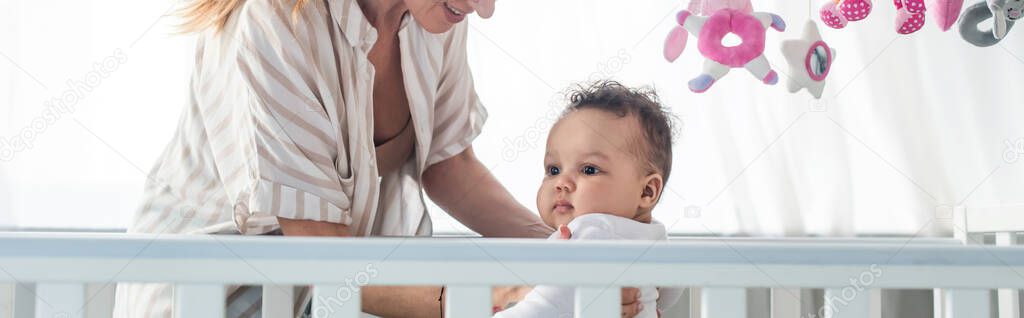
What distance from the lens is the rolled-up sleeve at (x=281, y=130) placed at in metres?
0.93

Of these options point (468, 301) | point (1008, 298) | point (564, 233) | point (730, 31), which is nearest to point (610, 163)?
point (564, 233)

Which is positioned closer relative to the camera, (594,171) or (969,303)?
(969,303)

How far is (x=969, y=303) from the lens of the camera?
73 centimetres

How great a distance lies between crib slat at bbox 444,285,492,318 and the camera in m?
0.69

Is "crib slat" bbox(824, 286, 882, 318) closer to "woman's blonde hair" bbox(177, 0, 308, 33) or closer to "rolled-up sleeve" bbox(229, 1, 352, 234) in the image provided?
"rolled-up sleeve" bbox(229, 1, 352, 234)

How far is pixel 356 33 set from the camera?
3.36 ft

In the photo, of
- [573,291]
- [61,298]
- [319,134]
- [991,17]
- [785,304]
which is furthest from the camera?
[785,304]

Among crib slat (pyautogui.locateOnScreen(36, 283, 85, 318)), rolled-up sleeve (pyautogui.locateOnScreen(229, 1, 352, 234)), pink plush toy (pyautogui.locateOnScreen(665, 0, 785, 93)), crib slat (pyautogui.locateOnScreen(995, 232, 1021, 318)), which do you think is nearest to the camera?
crib slat (pyautogui.locateOnScreen(36, 283, 85, 318))

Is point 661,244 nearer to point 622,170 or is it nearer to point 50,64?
point 622,170

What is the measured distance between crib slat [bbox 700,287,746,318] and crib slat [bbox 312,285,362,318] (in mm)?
241

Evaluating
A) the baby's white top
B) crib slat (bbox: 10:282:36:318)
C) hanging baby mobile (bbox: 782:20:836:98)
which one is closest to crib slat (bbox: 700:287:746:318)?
the baby's white top

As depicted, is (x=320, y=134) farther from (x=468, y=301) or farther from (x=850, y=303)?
(x=850, y=303)

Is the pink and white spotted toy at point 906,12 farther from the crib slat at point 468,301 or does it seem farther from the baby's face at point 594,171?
the crib slat at point 468,301

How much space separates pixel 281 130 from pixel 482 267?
329 millimetres
